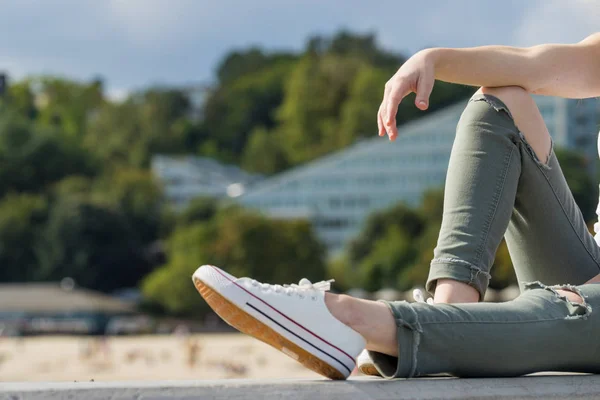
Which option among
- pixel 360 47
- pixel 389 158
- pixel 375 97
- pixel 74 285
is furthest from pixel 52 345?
pixel 360 47

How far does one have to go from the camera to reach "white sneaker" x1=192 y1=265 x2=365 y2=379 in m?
1.89

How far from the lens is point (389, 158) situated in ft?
195

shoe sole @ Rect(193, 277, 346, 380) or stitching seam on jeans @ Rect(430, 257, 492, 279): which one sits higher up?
stitching seam on jeans @ Rect(430, 257, 492, 279)

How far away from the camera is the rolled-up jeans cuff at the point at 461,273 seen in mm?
2113

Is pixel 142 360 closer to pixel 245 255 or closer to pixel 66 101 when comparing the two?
pixel 245 255

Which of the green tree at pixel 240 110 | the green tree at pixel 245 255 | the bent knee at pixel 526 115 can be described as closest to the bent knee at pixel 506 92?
the bent knee at pixel 526 115

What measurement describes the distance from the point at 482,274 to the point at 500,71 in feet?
1.34

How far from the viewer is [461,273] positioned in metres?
2.11

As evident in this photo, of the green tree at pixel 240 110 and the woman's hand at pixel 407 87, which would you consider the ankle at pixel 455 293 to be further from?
the green tree at pixel 240 110

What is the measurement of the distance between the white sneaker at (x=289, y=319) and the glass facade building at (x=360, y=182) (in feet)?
185

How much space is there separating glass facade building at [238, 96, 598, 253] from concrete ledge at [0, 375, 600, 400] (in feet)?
186

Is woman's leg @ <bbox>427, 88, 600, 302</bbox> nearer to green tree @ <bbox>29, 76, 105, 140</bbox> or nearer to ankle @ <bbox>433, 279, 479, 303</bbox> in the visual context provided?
ankle @ <bbox>433, 279, 479, 303</bbox>

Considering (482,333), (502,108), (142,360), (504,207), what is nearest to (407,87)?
(502,108)

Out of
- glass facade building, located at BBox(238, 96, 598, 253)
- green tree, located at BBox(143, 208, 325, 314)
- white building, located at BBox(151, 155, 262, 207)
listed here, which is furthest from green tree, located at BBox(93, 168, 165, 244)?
green tree, located at BBox(143, 208, 325, 314)
